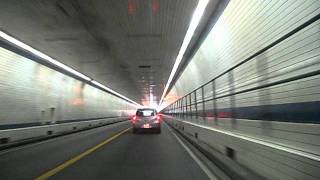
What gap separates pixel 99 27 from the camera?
16016 millimetres

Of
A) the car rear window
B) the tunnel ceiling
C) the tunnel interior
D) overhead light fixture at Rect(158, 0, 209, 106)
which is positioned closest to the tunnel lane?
the tunnel interior

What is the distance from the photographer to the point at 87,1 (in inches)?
497

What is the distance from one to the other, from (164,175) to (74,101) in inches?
933

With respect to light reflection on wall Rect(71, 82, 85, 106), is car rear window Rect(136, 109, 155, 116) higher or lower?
lower

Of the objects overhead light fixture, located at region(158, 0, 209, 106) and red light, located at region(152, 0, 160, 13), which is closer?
red light, located at region(152, 0, 160, 13)

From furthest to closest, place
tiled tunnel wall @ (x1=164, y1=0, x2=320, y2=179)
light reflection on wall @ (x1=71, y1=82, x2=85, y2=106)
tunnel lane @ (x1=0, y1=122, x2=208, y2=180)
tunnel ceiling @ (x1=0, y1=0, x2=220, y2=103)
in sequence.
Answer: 1. light reflection on wall @ (x1=71, y1=82, x2=85, y2=106)
2. tunnel ceiling @ (x1=0, y1=0, x2=220, y2=103)
3. tunnel lane @ (x1=0, y1=122, x2=208, y2=180)
4. tiled tunnel wall @ (x1=164, y1=0, x2=320, y2=179)

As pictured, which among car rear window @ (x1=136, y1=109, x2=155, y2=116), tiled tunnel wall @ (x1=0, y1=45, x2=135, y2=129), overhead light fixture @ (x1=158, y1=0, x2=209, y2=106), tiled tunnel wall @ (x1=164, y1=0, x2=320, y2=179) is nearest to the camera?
tiled tunnel wall @ (x1=164, y1=0, x2=320, y2=179)

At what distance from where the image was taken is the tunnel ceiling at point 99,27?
43.1 ft

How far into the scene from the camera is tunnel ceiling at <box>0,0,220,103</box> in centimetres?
1313

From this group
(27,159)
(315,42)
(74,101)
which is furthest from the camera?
(74,101)

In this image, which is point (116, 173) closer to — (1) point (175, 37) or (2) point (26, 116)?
(1) point (175, 37)

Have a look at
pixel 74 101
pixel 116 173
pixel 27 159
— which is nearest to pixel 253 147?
pixel 116 173

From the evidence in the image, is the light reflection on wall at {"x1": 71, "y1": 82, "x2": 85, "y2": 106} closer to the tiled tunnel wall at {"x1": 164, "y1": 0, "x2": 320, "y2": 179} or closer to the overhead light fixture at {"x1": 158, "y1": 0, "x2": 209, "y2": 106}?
the overhead light fixture at {"x1": 158, "y1": 0, "x2": 209, "y2": 106}

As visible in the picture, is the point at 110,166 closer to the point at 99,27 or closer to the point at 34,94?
the point at 99,27
